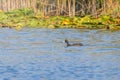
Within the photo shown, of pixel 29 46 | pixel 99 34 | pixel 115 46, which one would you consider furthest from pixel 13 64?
pixel 99 34

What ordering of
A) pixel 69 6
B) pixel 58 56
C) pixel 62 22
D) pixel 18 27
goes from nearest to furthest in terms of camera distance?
pixel 58 56, pixel 18 27, pixel 62 22, pixel 69 6

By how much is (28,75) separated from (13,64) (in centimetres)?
166

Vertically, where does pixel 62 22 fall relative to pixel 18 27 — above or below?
above

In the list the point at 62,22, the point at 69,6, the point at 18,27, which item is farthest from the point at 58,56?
the point at 69,6

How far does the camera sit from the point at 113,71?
43.8 feet

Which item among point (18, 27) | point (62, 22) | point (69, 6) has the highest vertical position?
point (69, 6)

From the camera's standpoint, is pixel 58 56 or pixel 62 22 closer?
pixel 58 56

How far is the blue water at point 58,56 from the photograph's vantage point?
1291 centimetres

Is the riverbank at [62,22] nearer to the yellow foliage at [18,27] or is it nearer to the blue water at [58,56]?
the yellow foliage at [18,27]

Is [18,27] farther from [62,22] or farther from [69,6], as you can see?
[69,6]

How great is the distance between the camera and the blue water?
12.9m

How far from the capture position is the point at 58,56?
15.9 meters

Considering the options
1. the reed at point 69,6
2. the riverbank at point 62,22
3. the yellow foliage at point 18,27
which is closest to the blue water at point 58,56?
the yellow foliage at point 18,27

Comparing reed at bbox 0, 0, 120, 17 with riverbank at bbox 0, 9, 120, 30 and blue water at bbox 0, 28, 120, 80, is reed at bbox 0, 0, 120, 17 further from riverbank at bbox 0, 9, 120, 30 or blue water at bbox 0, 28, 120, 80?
blue water at bbox 0, 28, 120, 80
